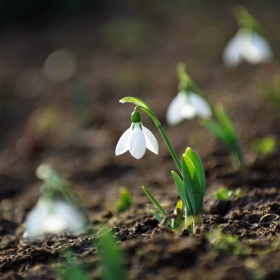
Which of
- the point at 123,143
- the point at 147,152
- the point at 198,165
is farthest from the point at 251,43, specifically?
the point at 123,143

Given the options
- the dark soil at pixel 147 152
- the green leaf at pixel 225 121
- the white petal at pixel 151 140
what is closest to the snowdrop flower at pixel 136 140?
the white petal at pixel 151 140

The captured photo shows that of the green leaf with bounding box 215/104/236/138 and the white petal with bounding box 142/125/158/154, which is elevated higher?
the white petal with bounding box 142/125/158/154

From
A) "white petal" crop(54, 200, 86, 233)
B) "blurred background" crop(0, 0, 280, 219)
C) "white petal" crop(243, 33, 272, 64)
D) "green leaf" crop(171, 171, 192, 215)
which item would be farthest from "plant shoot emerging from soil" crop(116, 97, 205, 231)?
"white petal" crop(243, 33, 272, 64)

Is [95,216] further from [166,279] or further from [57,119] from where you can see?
[57,119]

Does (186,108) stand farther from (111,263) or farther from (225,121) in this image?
(111,263)

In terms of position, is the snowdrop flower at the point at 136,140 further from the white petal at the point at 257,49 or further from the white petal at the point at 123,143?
the white petal at the point at 257,49

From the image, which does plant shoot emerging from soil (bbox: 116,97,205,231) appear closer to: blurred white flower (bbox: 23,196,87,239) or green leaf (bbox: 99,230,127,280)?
blurred white flower (bbox: 23,196,87,239)

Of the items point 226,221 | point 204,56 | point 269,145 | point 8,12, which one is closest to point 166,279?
point 226,221
